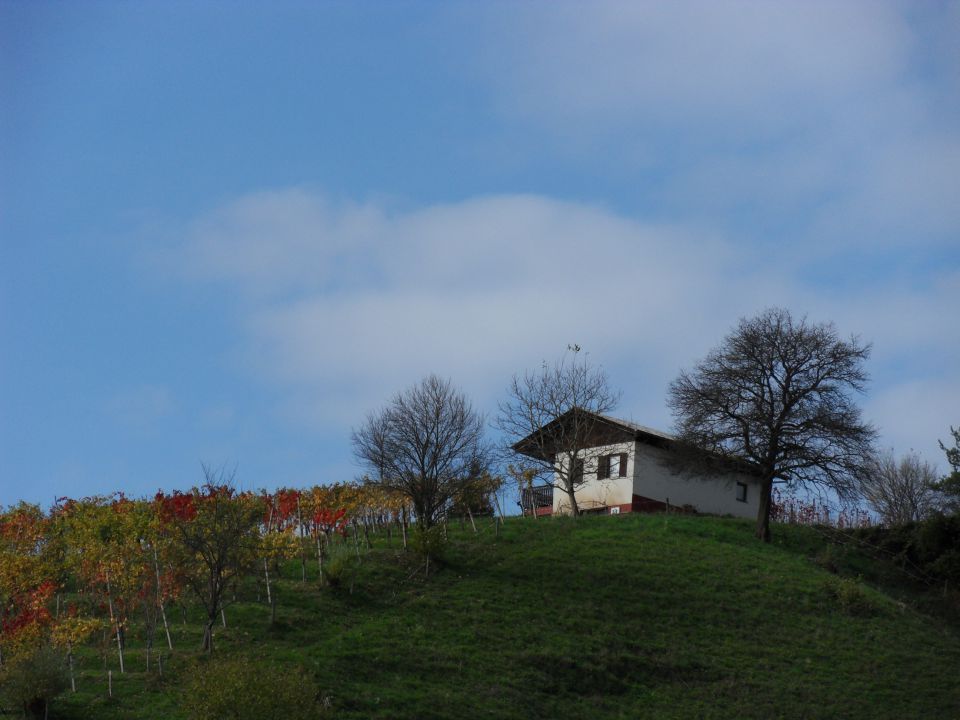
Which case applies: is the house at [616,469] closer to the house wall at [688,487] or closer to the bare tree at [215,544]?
the house wall at [688,487]

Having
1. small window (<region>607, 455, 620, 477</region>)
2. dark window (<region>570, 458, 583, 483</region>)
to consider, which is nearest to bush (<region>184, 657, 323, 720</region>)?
dark window (<region>570, 458, 583, 483</region>)

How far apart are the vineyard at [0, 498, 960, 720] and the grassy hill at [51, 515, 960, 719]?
0.09m

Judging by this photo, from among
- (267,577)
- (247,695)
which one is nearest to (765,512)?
(267,577)

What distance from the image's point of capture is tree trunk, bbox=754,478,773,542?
47.6 m

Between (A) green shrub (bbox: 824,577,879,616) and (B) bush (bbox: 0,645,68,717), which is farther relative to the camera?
(A) green shrub (bbox: 824,577,879,616)

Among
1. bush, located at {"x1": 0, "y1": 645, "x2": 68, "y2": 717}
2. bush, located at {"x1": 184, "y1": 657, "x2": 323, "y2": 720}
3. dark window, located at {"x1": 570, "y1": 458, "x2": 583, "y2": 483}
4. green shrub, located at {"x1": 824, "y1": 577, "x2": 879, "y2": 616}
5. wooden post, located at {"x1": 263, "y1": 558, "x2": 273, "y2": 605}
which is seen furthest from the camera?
dark window, located at {"x1": 570, "y1": 458, "x2": 583, "y2": 483}

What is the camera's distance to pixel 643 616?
35.2 metres

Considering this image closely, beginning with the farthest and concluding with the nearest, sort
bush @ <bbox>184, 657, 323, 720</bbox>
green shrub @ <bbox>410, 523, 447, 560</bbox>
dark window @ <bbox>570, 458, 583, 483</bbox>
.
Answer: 1. dark window @ <bbox>570, 458, 583, 483</bbox>
2. green shrub @ <bbox>410, 523, 447, 560</bbox>
3. bush @ <bbox>184, 657, 323, 720</bbox>

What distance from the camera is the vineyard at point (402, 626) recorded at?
87.0 feet

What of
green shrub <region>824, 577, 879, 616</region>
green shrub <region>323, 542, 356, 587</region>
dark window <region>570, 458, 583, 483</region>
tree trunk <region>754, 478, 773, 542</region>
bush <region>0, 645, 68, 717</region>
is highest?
dark window <region>570, 458, 583, 483</region>

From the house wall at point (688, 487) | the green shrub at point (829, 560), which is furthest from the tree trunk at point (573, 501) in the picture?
the green shrub at point (829, 560)

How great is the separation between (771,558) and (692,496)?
41.5 feet

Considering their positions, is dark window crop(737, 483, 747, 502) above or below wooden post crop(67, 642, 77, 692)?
above

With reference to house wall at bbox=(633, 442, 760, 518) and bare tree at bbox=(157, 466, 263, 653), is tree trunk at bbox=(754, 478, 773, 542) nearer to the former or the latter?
house wall at bbox=(633, 442, 760, 518)
